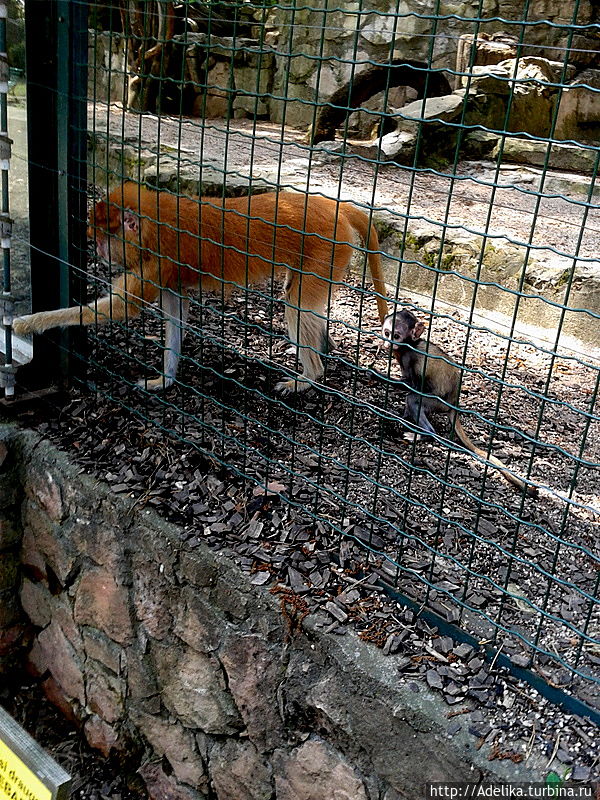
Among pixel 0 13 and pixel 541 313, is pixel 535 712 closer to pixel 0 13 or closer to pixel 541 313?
pixel 0 13

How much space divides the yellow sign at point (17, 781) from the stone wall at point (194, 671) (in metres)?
1.26

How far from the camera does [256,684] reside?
3240 mm

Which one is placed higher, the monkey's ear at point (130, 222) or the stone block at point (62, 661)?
the monkey's ear at point (130, 222)

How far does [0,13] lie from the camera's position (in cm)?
381

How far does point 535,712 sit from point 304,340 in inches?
113

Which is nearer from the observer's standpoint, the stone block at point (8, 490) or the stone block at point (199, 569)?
the stone block at point (199, 569)

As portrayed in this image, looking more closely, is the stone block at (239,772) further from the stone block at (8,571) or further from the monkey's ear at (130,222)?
the monkey's ear at (130,222)

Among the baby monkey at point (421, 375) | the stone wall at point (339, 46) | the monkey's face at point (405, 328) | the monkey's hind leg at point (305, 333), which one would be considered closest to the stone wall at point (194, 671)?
the monkey's hind leg at point (305, 333)

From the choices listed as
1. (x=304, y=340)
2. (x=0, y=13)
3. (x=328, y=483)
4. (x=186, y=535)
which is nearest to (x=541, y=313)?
(x=304, y=340)

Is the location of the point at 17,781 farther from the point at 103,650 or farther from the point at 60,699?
the point at 60,699

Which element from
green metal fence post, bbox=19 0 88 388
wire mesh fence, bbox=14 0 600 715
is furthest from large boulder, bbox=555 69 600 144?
green metal fence post, bbox=19 0 88 388

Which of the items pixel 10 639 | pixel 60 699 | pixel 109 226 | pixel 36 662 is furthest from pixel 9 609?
pixel 109 226

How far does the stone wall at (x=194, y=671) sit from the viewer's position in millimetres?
2834

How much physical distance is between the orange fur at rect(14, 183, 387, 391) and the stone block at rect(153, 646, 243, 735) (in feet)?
4.92
